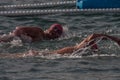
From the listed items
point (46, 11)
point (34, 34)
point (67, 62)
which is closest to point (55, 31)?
point (34, 34)

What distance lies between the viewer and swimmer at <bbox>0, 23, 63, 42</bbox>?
9.13 metres

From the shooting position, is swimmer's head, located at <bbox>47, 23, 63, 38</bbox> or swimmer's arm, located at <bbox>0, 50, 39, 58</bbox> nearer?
swimmer's arm, located at <bbox>0, 50, 39, 58</bbox>

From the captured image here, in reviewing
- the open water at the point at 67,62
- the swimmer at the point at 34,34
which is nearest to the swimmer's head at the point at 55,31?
the swimmer at the point at 34,34

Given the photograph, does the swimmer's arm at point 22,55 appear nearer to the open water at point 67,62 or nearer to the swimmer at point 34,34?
the open water at point 67,62

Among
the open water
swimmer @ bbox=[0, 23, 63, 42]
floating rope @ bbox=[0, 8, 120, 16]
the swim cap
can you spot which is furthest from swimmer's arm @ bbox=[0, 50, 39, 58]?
floating rope @ bbox=[0, 8, 120, 16]

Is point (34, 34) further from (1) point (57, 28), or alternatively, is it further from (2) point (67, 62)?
(2) point (67, 62)

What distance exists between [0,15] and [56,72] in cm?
562

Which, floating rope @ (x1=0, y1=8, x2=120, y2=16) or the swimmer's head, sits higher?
the swimmer's head

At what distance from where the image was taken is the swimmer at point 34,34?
913 cm

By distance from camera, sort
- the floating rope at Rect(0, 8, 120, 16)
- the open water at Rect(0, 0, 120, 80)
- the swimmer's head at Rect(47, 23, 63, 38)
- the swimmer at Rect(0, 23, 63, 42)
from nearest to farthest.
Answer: the open water at Rect(0, 0, 120, 80) < the swimmer at Rect(0, 23, 63, 42) < the swimmer's head at Rect(47, 23, 63, 38) < the floating rope at Rect(0, 8, 120, 16)

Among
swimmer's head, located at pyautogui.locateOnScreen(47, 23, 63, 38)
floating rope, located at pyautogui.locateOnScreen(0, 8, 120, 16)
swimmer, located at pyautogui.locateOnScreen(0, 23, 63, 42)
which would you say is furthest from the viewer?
floating rope, located at pyautogui.locateOnScreen(0, 8, 120, 16)

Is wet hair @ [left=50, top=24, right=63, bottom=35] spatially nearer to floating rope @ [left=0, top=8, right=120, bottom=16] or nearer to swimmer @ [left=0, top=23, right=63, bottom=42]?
swimmer @ [left=0, top=23, right=63, bottom=42]

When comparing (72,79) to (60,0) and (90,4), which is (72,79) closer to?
(90,4)

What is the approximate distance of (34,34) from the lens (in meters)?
9.24
